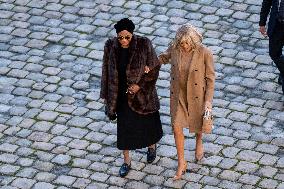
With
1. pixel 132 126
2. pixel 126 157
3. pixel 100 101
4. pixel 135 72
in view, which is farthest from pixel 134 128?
pixel 100 101

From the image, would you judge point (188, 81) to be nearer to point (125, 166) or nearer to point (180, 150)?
point (180, 150)

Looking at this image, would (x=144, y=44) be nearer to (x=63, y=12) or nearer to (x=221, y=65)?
(x=221, y=65)

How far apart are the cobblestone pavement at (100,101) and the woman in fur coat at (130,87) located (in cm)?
53

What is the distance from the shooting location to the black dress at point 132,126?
32.2ft

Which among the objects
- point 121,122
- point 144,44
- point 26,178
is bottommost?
point 26,178

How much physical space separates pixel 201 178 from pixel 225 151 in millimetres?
617

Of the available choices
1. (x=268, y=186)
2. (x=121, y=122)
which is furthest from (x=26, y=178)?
(x=268, y=186)

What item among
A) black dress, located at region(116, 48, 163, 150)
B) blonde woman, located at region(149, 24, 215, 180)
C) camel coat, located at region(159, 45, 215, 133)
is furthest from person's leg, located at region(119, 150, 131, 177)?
camel coat, located at region(159, 45, 215, 133)

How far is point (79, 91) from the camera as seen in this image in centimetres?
1188

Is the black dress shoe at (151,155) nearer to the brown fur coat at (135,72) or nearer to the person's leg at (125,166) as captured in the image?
the person's leg at (125,166)

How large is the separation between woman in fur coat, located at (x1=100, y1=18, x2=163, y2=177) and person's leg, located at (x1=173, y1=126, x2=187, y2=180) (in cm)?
35

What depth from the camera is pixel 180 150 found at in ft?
32.4

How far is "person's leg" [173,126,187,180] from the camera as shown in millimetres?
9828

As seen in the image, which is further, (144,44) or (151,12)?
(151,12)
